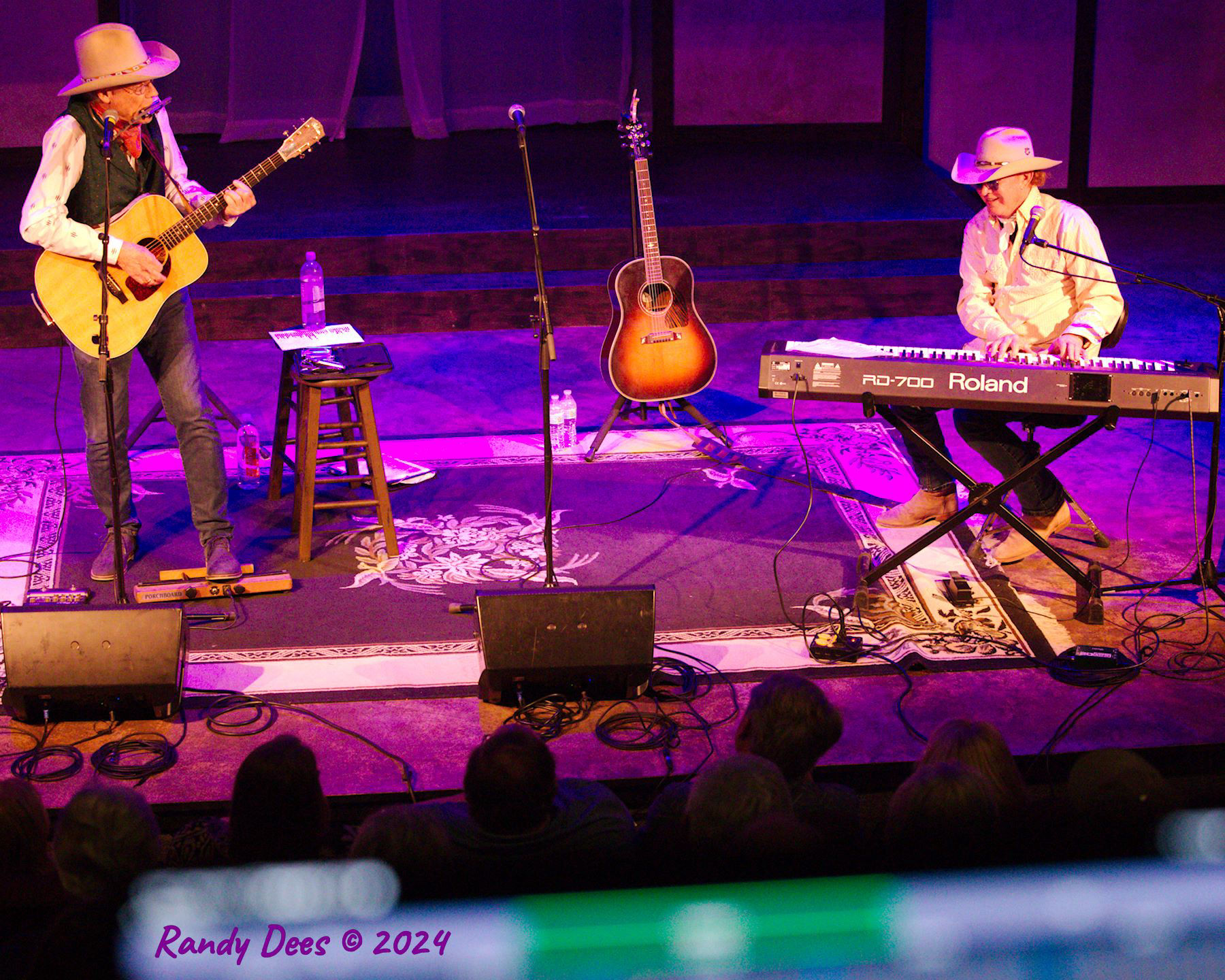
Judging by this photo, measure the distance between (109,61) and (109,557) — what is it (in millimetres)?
1717

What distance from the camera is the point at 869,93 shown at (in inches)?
448

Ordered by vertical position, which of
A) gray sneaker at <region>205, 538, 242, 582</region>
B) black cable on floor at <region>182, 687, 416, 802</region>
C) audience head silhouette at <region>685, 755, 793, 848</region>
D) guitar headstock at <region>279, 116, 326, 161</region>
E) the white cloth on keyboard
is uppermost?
guitar headstock at <region>279, 116, 326, 161</region>

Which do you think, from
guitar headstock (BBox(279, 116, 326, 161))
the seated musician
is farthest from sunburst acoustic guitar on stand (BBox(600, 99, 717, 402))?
guitar headstock (BBox(279, 116, 326, 161))

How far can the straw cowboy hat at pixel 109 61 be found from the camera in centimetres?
435

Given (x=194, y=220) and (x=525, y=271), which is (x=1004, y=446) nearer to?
(x=194, y=220)

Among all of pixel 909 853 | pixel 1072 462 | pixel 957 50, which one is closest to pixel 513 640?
pixel 909 853

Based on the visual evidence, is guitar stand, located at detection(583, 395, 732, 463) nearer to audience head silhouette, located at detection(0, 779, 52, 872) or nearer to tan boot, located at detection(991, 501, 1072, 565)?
tan boot, located at detection(991, 501, 1072, 565)

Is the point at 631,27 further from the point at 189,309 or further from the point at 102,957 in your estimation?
the point at 102,957

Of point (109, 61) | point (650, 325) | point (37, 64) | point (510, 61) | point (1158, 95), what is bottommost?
point (650, 325)

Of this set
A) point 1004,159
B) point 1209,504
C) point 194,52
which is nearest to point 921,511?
point 1209,504

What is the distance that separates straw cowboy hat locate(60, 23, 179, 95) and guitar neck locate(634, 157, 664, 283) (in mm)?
2110

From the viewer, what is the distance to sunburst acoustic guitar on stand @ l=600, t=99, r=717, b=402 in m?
5.82

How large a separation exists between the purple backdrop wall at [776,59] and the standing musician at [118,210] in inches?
286

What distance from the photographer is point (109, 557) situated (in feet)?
15.9
